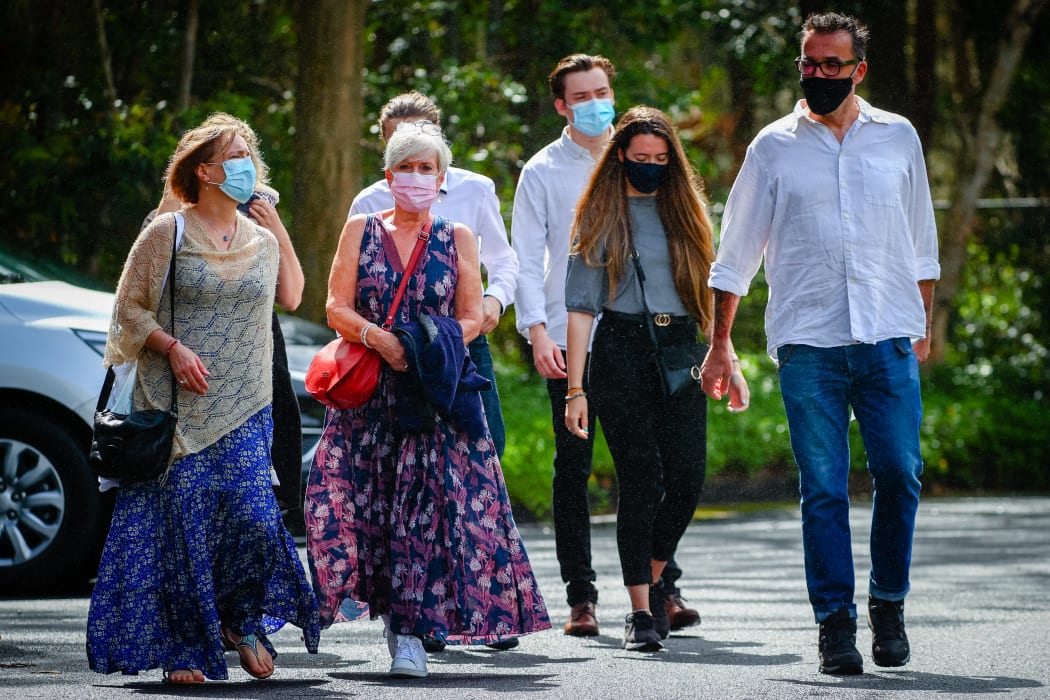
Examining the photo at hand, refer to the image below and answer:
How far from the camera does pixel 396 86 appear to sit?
17781 mm

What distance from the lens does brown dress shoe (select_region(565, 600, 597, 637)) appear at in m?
7.10

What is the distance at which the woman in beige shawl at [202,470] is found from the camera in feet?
18.8

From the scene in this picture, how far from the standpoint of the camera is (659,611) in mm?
6926

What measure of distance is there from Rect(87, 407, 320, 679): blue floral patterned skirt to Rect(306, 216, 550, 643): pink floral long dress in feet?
0.57

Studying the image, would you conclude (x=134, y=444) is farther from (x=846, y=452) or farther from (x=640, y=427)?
(x=846, y=452)

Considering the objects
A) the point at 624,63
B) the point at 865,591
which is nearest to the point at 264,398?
the point at 865,591

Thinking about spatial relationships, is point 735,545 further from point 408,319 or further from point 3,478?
point 408,319

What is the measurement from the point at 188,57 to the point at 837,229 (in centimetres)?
1222

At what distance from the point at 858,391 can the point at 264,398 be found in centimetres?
195

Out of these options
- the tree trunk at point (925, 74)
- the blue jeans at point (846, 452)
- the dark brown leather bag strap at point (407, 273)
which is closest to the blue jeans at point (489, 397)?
the dark brown leather bag strap at point (407, 273)

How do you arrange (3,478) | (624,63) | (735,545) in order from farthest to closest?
(624,63) → (735,545) → (3,478)

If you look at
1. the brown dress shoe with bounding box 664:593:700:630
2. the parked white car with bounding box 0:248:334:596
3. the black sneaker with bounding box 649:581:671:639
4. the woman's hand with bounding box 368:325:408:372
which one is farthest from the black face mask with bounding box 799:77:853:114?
the parked white car with bounding box 0:248:334:596

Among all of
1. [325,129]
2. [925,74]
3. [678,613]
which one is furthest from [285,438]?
[925,74]

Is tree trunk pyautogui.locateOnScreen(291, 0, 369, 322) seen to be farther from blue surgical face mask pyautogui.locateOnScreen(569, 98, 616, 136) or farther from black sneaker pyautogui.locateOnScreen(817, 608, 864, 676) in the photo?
black sneaker pyautogui.locateOnScreen(817, 608, 864, 676)
